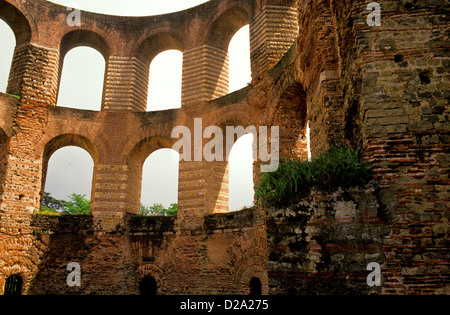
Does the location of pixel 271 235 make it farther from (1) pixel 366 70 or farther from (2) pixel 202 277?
(2) pixel 202 277

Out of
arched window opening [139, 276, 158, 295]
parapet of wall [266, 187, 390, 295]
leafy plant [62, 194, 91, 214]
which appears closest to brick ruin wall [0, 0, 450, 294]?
parapet of wall [266, 187, 390, 295]

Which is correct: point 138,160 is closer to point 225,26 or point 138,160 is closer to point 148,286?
point 148,286

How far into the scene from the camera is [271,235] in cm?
462

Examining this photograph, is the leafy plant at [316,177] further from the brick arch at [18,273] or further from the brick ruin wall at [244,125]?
the brick arch at [18,273]

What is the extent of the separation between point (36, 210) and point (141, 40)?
25.9ft

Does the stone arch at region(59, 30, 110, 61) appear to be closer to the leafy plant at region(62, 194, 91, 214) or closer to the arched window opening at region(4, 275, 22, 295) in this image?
the arched window opening at region(4, 275, 22, 295)

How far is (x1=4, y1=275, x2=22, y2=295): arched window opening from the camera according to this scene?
1115cm

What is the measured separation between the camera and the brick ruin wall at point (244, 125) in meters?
4.28

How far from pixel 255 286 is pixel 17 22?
13.2 meters

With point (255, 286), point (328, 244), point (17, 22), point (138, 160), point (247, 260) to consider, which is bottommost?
point (255, 286)

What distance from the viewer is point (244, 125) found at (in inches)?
477

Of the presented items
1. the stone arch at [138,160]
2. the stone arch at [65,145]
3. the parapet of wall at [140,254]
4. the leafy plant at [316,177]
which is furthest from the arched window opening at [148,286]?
the leafy plant at [316,177]

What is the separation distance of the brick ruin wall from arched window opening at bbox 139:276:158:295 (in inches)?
12.3

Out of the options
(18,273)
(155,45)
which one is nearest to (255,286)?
(18,273)
